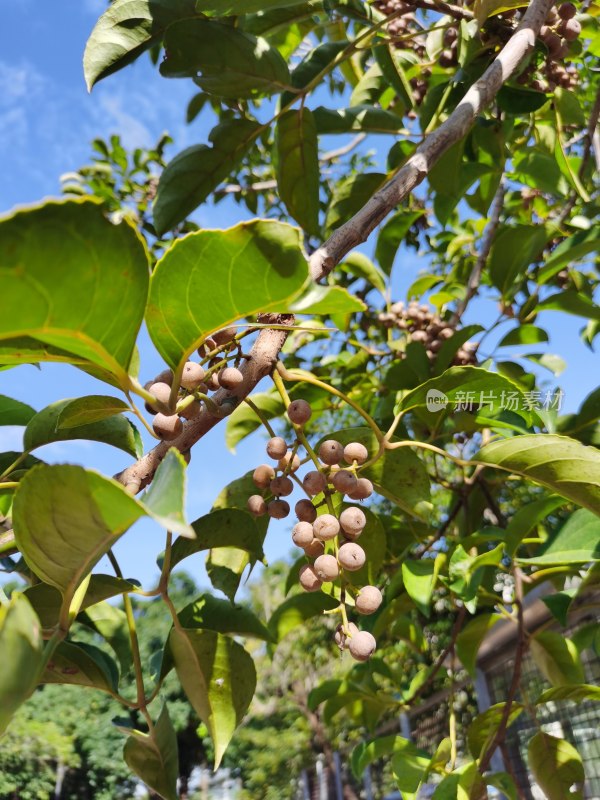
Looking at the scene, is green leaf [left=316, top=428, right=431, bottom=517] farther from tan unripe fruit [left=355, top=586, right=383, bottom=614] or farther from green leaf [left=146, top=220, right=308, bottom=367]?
green leaf [left=146, top=220, right=308, bottom=367]

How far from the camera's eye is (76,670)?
65 centimetres

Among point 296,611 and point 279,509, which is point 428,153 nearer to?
point 279,509

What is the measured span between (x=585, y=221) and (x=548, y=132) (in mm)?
313

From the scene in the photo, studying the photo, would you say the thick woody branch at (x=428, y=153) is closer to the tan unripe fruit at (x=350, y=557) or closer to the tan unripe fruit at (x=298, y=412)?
the tan unripe fruit at (x=298, y=412)

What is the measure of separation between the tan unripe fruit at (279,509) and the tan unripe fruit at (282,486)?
0.02 metres

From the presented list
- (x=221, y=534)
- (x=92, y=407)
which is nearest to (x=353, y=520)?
(x=221, y=534)

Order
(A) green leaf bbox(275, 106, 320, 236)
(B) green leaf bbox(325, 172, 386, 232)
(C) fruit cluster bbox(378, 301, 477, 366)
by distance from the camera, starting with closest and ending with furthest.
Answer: (A) green leaf bbox(275, 106, 320, 236)
(B) green leaf bbox(325, 172, 386, 232)
(C) fruit cluster bbox(378, 301, 477, 366)

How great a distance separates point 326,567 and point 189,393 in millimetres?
212

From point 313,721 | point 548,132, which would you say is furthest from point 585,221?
point 313,721

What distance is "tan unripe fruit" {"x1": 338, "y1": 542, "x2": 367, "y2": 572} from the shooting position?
626 mm

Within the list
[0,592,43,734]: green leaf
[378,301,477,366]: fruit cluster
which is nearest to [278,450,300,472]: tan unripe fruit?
[0,592,43,734]: green leaf

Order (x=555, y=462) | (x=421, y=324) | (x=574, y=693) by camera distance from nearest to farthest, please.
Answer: (x=555, y=462) → (x=574, y=693) → (x=421, y=324)

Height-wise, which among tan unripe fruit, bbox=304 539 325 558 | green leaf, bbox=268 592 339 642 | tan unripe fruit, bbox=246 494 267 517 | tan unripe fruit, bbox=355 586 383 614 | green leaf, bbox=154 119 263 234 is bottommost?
tan unripe fruit, bbox=355 586 383 614

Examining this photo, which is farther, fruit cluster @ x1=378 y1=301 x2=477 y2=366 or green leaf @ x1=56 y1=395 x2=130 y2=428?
fruit cluster @ x1=378 y1=301 x2=477 y2=366
